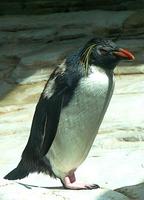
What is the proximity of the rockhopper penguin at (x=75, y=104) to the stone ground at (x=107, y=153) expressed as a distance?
0.67 feet

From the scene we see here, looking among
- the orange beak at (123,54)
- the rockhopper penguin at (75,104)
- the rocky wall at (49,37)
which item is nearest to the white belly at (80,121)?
the rockhopper penguin at (75,104)

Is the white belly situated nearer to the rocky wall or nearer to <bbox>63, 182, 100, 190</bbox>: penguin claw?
<bbox>63, 182, 100, 190</bbox>: penguin claw

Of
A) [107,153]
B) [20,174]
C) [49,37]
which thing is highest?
[20,174]

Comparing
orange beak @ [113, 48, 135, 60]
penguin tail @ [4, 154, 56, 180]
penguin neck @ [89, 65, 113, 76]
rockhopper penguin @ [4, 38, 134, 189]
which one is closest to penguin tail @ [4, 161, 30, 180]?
penguin tail @ [4, 154, 56, 180]

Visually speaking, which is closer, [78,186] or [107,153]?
[78,186]

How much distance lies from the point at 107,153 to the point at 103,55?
1.45m

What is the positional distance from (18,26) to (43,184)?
4.14 meters

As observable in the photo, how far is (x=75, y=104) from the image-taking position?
3.46m

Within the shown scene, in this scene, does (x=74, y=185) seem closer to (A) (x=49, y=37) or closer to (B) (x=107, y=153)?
(B) (x=107, y=153)

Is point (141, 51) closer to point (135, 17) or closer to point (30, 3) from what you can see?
point (135, 17)

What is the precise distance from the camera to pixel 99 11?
8.34m

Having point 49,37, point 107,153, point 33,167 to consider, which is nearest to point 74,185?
point 33,167

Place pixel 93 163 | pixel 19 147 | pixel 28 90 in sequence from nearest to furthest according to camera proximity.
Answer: pixel 93 163 < pixel 19 147 < pixel 28 90

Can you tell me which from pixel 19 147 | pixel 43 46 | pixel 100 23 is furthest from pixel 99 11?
pixel 19 147
